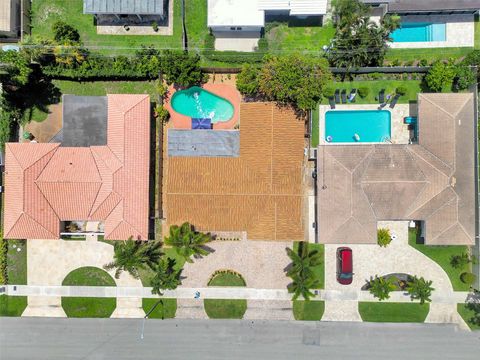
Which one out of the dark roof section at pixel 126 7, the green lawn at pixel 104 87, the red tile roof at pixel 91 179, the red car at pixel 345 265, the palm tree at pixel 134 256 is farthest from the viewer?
the green lawn at pixel 104 87

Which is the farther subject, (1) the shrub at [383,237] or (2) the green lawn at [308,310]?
(2) the green lawn at [308,310]

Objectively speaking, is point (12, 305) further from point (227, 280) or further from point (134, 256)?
point (227, 280)

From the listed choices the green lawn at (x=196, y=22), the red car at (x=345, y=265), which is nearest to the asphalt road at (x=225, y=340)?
the red car at (x=345, y=265)

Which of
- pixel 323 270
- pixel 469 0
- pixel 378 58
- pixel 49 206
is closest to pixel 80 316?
pixel 49 206

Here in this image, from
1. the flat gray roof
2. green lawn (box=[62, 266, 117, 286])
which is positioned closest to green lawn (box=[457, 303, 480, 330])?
the flat gray roof

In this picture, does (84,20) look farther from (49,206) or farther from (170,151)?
(49,206)

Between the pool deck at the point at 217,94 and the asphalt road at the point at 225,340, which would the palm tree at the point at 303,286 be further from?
the pool deck at the point at 217,94
